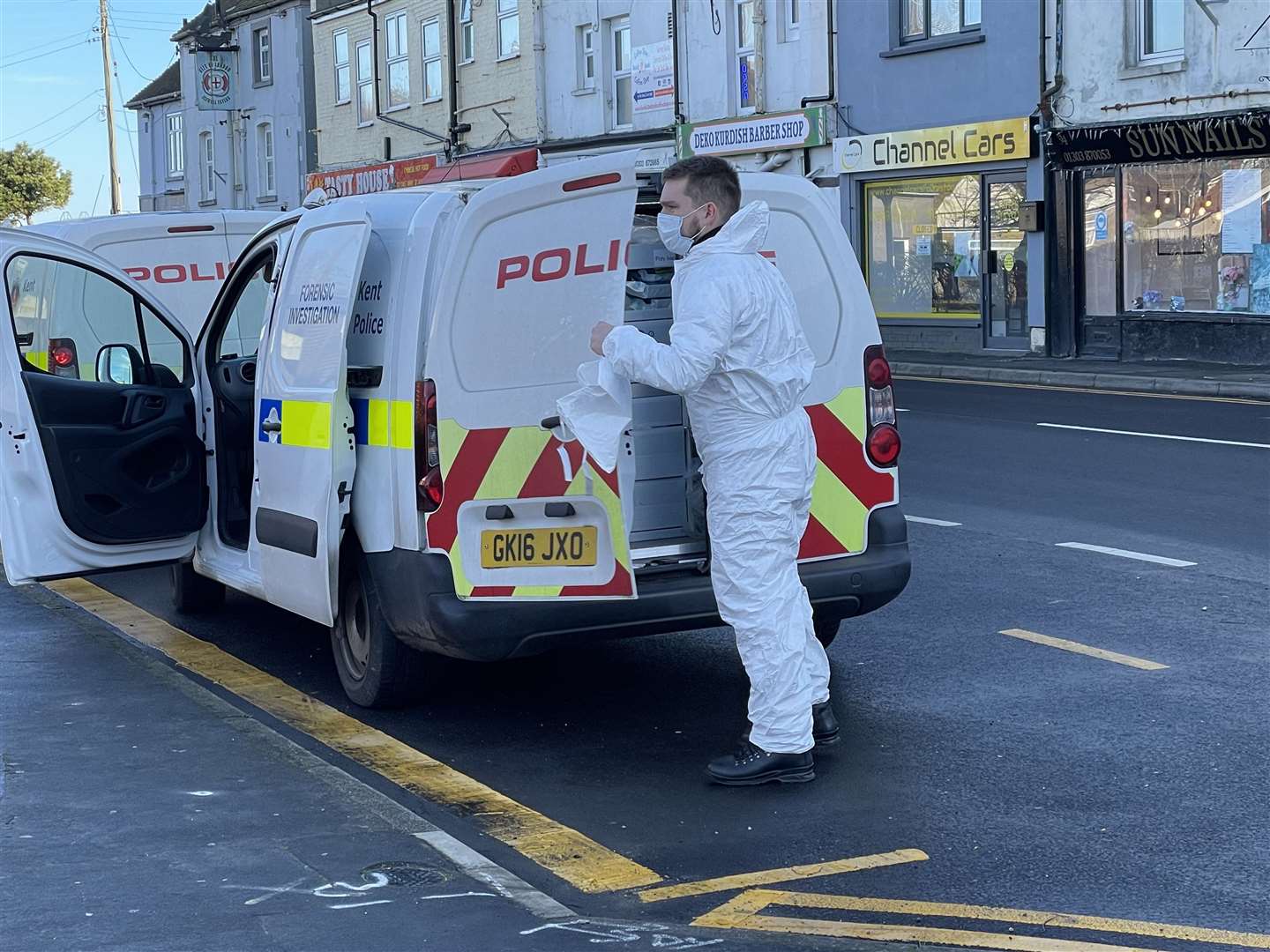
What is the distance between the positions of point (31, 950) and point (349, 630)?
2.50 metres

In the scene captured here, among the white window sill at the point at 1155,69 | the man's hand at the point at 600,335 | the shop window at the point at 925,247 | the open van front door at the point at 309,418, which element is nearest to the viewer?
the man's hand at the point at 600,335

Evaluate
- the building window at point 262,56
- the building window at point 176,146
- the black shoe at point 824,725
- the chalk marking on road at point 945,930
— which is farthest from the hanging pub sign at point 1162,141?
the building window at point 176,146

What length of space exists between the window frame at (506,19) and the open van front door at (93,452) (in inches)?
1098

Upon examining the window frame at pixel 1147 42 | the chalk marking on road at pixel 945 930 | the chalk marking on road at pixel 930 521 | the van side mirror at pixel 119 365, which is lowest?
the chalk marking on road at pixel 945 930

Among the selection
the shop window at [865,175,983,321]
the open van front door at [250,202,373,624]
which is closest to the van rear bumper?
the open van front door at [250,202,373,624]

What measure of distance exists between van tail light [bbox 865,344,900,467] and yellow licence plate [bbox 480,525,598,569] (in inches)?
48.0

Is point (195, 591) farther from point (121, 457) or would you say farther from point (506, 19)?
point (506, 19)

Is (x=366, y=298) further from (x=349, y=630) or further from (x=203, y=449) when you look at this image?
(x=203, y=449)

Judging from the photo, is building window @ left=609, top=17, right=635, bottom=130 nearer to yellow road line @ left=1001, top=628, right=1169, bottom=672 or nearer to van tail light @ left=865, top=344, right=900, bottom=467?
yellow road line @ left=1001, top=628, right=1169, bottom=672

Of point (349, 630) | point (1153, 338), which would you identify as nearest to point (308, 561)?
point (349, 630)

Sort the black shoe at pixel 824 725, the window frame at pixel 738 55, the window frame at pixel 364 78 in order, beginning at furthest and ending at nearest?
the window frame at pixel 364 78, the window frame at pixel 738 55, the black shoe at pixel 824 725

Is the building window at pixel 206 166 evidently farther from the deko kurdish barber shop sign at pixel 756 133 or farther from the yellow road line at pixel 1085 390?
the yellow road line at pixel 1085 390

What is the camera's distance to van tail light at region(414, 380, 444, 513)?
5.79m

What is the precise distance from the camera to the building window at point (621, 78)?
1261 inches
